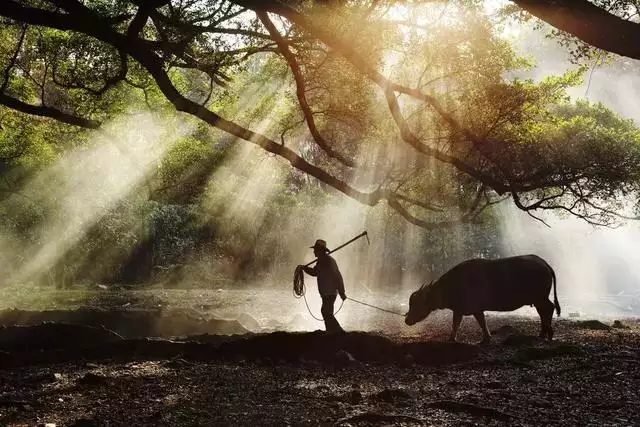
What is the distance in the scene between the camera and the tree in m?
13.0

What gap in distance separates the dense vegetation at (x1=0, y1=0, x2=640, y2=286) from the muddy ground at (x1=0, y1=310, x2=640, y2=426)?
565 centimetres

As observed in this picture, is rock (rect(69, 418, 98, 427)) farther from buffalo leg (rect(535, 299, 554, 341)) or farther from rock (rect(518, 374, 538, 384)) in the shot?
buffalo leg (rect(535, 299, 554, 341))

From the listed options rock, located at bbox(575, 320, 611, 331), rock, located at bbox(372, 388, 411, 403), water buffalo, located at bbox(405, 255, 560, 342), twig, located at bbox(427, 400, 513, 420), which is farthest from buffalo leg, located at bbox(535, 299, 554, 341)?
twig, located at bbox(427, 400, 513, 420)

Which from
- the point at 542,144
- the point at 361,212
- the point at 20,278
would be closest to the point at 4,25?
the point at 542,144

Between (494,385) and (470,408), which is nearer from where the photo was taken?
(470,408)

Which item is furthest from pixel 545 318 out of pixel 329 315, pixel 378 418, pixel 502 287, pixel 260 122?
pixel 260 122

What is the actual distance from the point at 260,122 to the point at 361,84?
7360 millimetres

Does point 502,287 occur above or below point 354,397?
above

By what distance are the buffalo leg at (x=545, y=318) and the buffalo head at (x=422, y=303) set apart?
9.25 ft

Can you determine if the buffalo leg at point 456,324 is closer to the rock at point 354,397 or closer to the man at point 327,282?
the man at point 327,282

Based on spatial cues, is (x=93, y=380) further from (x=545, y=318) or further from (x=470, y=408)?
(x=545, y=318)

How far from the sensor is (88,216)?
36.8 meters

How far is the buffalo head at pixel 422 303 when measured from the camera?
1566cm

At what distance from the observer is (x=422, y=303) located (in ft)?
51.8
